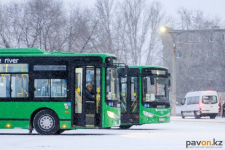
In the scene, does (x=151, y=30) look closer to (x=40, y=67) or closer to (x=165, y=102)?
(x=165, y=102)

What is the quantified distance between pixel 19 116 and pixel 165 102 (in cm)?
793

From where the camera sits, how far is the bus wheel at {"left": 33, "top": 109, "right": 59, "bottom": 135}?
21.0 m

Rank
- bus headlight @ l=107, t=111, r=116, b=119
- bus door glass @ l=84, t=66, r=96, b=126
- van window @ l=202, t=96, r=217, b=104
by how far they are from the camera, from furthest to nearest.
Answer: van window @ l=202, t=96, r=217, b=104, bus headlight @ l=107, t=111, r=116, b=119, bus door glass @ l=84, t=66, r=96, b=126

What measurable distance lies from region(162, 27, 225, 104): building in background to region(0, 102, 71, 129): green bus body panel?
175ft

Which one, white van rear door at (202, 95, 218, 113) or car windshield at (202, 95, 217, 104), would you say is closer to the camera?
white van rear door at (202, 95, 218, 113)

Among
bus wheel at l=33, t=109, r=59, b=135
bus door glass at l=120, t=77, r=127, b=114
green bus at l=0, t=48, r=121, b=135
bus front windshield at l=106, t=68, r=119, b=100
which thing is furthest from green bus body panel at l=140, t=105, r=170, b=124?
bus wheel at l=33, t=109, r=59, b=135

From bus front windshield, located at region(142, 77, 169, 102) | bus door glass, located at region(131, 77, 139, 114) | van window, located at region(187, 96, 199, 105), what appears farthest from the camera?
van window, located at region(187, 96, 199, 105)

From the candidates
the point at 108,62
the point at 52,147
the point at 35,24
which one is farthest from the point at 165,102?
the point at 35,24

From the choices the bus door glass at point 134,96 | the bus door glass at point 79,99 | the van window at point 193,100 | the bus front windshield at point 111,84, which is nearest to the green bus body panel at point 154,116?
the bus door glass at point 134,96

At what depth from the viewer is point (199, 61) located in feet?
254

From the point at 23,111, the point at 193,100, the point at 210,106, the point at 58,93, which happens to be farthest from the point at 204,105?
the point at 23,111

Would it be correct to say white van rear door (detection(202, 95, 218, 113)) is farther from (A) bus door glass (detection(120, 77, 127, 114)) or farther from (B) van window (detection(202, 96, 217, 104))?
(A) bus door glass (detection(120, 77, 127, 114))

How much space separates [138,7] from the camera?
218 feet

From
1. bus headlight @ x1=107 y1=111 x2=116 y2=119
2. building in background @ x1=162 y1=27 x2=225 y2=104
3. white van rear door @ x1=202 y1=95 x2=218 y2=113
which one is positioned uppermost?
building in background @ x1=162 y1=27 x2=225 y2=104
